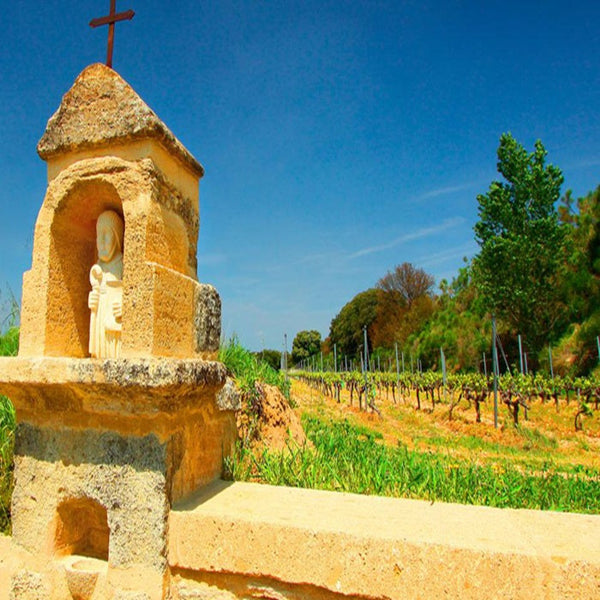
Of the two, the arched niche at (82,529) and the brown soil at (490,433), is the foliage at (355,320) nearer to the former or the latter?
the brown soil at (490,433)

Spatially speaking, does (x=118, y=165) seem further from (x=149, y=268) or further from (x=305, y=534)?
(x=305, y=534)

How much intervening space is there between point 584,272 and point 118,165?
1144 inches

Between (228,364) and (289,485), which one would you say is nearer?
(289,485)

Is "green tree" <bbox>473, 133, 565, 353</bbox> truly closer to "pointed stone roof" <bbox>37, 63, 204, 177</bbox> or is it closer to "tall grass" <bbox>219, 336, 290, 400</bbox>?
"tall grass" <bbox>219, 336, 290, 400</bbox>

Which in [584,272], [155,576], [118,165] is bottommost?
[155,576]

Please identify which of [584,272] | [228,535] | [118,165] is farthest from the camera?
[584,272]

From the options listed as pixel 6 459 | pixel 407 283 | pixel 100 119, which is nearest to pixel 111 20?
pixel 100 119

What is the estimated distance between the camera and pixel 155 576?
209 cm

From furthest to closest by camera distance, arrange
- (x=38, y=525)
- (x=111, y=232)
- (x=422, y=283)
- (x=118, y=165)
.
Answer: (x=422, y=283), (x=111, y=232), (x=118, y=165), (x=38, y=525)

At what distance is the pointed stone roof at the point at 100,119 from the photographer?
245 cm

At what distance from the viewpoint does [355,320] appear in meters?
53.4

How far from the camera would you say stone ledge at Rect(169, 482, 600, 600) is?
1690 mm

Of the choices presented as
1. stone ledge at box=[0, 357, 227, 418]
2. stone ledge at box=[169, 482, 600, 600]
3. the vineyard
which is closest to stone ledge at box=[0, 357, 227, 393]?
stone ledge at box=[0, 357, 227, 418]

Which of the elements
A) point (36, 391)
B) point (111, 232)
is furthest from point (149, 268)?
point (36, 391)
